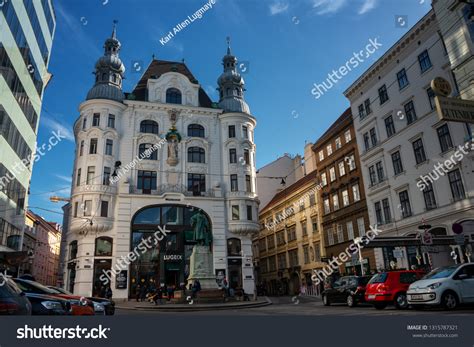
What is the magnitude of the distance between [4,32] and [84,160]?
568 inches

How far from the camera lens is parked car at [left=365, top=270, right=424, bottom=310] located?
15.0m

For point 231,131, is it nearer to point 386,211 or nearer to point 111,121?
point 111,121

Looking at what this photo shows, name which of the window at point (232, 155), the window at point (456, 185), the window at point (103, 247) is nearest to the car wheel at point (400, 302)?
the window at point (456, 185)

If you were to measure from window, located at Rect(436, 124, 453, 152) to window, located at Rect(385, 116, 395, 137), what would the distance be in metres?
5.23

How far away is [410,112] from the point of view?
2814cm

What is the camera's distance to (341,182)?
37375 millimetres

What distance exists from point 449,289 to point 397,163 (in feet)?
60.8

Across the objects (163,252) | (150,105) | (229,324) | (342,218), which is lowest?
(229,324)

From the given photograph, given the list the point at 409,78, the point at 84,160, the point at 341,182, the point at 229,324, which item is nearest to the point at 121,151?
the point at 84,160

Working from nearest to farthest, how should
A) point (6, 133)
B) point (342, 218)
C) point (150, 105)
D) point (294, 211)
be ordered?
point (6, 133)
point (342, 218)
point (150, 105)
point (294, 211)

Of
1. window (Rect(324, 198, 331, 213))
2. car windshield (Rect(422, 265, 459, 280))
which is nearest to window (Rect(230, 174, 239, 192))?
window (Rect(324, 198, 331, 213))

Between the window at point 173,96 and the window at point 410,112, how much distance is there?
79.9ft

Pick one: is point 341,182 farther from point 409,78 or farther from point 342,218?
point 409,78

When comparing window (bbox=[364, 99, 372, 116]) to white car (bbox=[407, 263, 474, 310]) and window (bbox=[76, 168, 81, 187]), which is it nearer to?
white car (bbox=[407, 263, 474, 310])
